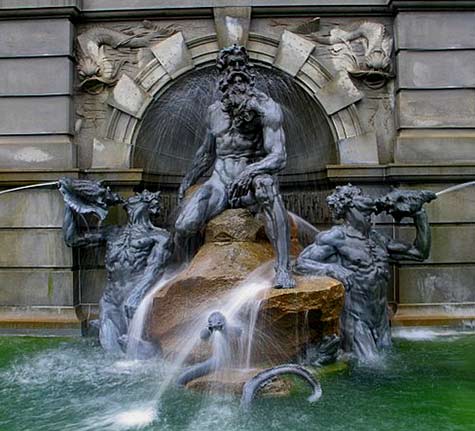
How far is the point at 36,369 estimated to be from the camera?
6203 millimetres

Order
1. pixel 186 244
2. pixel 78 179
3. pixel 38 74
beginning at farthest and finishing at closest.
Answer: pixel 38 74, pixel 78 179, pixel 186 244

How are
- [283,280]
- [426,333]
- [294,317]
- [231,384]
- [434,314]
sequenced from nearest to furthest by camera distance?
[231,384] < [294,317] < [283,280] < [426,333] < [434,314]

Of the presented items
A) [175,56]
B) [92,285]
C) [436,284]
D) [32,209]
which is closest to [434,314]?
[436,284]

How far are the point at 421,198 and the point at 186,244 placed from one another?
2794 millimetres

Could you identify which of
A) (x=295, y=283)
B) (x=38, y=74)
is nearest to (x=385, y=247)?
(x=295, y=283)

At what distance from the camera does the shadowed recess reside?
30.0 ft

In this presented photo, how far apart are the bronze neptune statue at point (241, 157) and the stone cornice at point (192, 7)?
7.01ft

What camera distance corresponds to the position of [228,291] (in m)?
6.12

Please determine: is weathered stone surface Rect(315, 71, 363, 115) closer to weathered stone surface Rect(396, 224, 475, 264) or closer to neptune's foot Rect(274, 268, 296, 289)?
weathered stone surface Rect(396, 224, 475, 264)

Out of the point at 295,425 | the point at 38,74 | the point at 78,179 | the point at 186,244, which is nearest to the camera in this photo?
the point at 295,425

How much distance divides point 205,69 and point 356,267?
13.1ft

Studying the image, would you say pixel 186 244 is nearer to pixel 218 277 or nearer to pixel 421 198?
pixel 218 277

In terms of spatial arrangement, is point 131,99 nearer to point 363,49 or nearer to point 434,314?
point 363,49

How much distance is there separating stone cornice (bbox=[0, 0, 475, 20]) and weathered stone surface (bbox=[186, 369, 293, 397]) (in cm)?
555
